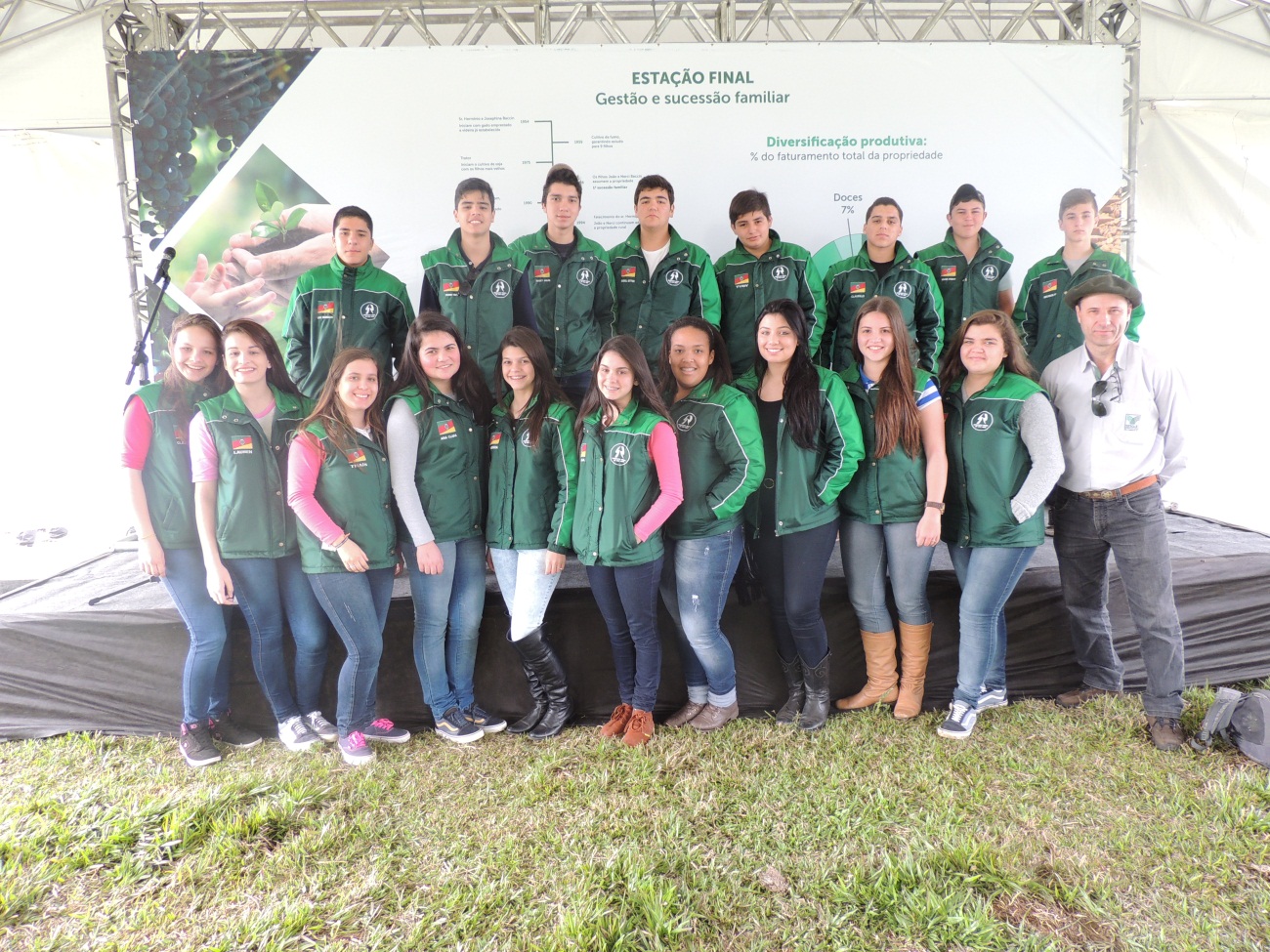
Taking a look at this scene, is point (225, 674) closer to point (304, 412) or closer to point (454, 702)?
point (454, 702)

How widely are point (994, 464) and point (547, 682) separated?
173 centimetres

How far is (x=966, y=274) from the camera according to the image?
3.53 m

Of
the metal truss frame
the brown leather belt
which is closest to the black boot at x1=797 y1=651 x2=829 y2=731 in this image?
the brown leather belt

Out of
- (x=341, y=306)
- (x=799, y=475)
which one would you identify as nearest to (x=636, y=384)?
(x=799, y=475)

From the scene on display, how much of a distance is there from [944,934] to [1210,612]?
211 centimetres

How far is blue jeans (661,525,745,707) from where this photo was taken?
2354 millimetres

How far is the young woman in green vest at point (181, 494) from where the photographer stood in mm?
2271

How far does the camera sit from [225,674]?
2514 millimetres

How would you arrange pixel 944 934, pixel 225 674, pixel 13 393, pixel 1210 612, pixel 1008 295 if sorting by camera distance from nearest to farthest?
pixel 944 934
pixel 225 674
pixel 1210 612
pixel 1008 295
pixel 13 393

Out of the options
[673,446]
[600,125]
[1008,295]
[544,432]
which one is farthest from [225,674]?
[1008,295]

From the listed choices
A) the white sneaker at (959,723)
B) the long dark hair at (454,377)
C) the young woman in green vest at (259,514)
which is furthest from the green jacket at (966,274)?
the young woman in green vest at (259,514)

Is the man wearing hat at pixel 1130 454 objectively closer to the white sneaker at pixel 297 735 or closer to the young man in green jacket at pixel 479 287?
the young man in green jacket at pixel 479 287

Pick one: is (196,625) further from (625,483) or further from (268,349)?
(625,483)

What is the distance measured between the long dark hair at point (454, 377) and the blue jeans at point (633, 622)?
0.71 metres
